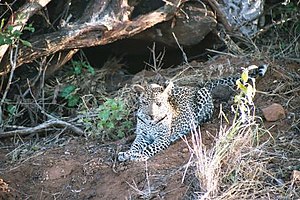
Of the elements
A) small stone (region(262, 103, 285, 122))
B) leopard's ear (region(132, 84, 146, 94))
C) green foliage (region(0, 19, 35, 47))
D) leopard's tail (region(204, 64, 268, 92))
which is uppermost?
green foliage (region(0, 19, 35, 47))

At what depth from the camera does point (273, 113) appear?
20.1 ft

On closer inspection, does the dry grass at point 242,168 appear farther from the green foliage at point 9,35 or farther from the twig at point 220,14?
the twig at point 220,14

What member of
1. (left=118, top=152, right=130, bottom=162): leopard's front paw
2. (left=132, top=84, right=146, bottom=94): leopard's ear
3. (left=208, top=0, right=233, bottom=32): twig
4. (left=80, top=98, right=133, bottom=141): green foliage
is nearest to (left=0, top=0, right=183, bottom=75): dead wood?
(left=132, top=84, right=146, bottom=94): leopard's ear

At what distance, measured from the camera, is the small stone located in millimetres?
6141

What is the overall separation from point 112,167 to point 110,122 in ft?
2.24

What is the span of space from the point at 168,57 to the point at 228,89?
61.6 inches

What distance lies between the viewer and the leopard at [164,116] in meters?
6.09

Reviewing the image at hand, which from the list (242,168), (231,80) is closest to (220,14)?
(231,80)

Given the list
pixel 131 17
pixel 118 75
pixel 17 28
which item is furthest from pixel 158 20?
pixel 17 28

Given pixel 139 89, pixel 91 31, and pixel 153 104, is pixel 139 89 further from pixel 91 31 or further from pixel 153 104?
pixel 91 31

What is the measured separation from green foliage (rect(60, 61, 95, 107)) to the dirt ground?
67 centimetres

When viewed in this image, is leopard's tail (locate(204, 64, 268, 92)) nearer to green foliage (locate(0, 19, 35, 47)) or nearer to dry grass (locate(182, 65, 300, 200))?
dry grass (locate(182, 65, 300, 200))

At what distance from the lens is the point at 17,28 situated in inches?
262

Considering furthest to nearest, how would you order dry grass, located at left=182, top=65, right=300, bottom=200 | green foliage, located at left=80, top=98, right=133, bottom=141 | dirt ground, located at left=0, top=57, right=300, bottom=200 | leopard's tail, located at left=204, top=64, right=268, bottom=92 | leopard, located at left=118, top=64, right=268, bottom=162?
leopard's tail, located at left=204, top=64, right=268, bottom=92
green foliage, located at left=80, top=98, right=133, bottom=141
leopard, located at left=118, top=64, right=268, bottom=162
dirt ground, located at left=0, top=57, right=300, bottom=200
dry grass, located at left=182, top=65, right=300, bottom=200
